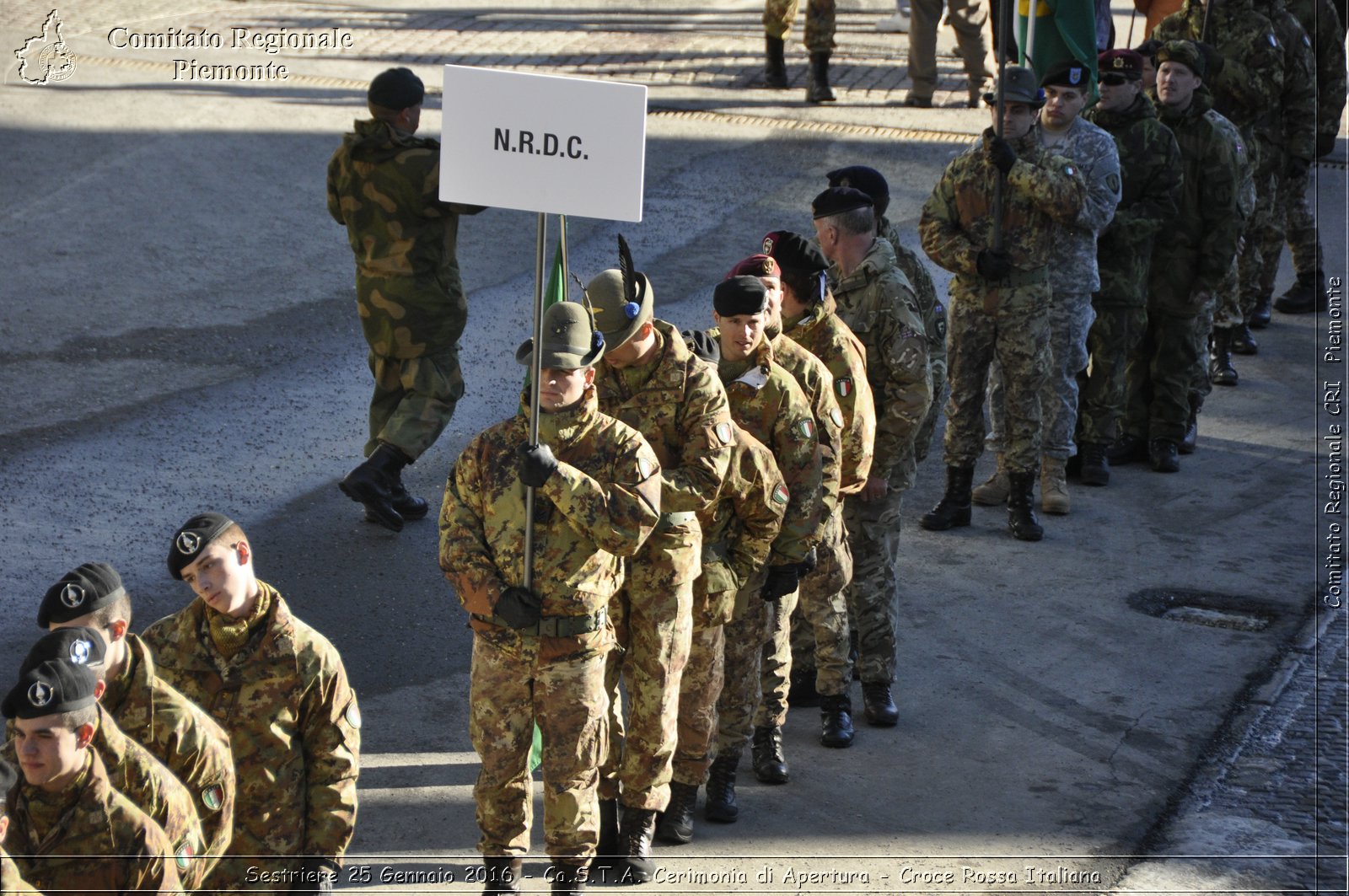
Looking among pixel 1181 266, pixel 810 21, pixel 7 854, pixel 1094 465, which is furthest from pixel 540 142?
pixel 810 21

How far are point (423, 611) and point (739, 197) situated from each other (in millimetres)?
8076

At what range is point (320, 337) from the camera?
40.5 ft

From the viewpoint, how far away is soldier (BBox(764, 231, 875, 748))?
725cm

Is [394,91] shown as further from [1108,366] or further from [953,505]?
[1108,366]

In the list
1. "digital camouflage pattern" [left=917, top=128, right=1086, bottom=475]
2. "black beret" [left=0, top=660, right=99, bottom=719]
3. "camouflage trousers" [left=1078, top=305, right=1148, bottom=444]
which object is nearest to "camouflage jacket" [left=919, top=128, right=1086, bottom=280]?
"digital camouflage pattern" [left=917, top=128, right=1086, bottom=475]

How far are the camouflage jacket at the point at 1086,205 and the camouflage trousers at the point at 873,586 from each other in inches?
112

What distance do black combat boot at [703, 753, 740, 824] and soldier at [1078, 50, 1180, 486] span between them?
5034 mm

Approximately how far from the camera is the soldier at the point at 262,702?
16.4 ft

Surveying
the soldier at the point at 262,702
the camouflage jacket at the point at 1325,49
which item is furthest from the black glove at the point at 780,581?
the camouflage jacket at the point at 1325,49

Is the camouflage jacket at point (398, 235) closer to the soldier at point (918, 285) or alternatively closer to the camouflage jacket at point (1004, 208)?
the soldier at point (918, 285)

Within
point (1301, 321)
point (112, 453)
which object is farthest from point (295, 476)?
point (1301, 321)

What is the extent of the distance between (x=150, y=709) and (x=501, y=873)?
175 cm

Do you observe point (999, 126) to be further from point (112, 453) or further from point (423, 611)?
point (112, 453)

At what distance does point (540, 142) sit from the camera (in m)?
5.77
